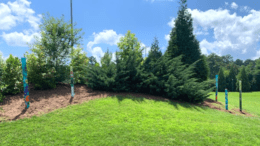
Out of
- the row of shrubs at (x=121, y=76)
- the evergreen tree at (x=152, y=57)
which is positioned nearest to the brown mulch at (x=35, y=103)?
the row of shrubs at (x=121, y=76)

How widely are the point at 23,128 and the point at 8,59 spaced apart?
17.4ft

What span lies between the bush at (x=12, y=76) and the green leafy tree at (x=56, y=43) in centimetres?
191

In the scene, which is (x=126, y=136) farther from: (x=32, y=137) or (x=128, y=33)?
(x=128, y=33)

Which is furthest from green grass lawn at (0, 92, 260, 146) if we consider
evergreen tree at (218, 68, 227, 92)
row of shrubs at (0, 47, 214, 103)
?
evergreen tree at (218, 68, 227, 92)

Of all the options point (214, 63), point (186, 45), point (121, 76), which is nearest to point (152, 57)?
point (121, 76)

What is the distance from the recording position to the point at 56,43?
10.8m

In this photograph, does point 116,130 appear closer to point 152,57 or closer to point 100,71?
point 100,71

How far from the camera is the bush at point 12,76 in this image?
799 centimetres

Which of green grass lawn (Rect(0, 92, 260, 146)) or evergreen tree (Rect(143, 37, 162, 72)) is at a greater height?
evergreen tree (Rect(143, 37, 162, 72))

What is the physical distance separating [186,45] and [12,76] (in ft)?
41.6

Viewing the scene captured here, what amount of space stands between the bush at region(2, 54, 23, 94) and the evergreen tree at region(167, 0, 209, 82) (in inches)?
441

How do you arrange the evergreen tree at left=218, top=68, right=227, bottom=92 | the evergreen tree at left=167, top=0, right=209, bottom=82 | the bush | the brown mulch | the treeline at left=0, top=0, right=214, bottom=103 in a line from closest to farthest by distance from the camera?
1. the brown mulch
2. the bush
3. the treeline at left=0, top=0, right=214, bottom=103
4. the evergreen tree at left=167, top=0, right=209, bottom=82
5. the evergreen tree at left=218, top=68, right=227, bottom=92

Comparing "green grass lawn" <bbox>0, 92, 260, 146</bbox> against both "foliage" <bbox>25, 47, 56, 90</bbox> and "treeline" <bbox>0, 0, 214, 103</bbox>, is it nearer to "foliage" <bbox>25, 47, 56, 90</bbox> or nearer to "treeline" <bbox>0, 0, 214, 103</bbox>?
"treeline" <bbox>0, 0, 214, 103</bbox>

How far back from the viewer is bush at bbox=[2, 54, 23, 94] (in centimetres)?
799
